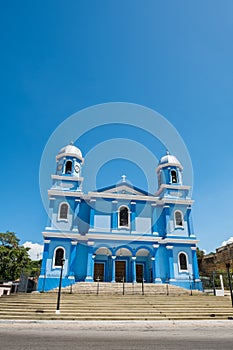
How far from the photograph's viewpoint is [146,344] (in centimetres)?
670

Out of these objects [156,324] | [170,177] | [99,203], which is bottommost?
[156,324]

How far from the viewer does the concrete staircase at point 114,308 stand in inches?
468

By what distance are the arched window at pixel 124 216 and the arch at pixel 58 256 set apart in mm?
5948

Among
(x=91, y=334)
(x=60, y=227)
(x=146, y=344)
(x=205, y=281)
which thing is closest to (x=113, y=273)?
(x=60, y=227)

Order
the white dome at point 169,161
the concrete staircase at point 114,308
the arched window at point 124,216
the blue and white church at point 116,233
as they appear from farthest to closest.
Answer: the white dome at point 169,161 → the arched window at point 124,216 → the blue and white church at point 116,233 → the concrete staircase at point 114,308

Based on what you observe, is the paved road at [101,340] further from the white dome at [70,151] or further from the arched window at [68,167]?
the white dome at [70,151]

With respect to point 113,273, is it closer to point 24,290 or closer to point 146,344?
point 24,290

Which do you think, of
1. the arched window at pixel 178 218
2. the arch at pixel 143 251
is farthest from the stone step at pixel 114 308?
the arched window at pixel 178 218

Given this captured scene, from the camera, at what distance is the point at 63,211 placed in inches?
941

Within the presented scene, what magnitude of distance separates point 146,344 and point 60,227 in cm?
1722

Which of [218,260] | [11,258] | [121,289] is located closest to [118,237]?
[121,289]

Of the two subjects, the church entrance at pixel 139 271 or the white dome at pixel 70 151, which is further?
the white dome at pixel 70 151

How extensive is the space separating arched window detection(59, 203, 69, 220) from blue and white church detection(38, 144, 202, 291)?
91 mm

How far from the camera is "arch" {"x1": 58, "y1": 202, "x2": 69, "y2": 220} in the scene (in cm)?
2364
